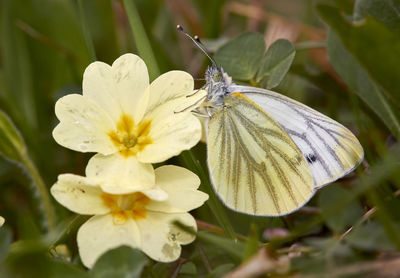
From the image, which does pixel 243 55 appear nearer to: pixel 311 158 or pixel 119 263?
pixel 311 158

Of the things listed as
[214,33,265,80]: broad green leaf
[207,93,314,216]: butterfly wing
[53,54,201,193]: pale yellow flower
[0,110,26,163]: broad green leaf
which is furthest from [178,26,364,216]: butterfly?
[0,110,26,163]: broad green leaf

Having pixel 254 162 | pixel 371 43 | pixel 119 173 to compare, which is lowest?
pixel 254 162

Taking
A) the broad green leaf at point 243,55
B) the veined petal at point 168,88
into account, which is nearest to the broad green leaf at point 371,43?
the broad green leaf at point 243,55

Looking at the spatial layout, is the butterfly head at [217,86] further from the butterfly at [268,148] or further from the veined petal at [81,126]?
the veined petal at [81,126]

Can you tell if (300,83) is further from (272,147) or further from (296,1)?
(296,1)

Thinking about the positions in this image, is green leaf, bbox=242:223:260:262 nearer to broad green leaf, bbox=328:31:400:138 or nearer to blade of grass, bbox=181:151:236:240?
blade of grass, bbox=181:151:236:240

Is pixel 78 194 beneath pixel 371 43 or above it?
beneath

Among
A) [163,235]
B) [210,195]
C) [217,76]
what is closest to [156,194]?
[163,235]
